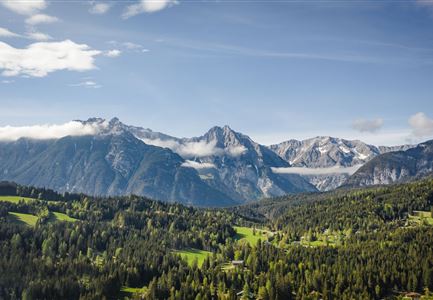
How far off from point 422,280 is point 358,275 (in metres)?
26.9

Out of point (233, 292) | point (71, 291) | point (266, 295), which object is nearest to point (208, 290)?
point (233, 292)

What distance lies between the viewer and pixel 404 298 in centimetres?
18038

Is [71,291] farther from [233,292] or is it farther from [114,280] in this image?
[233,292]

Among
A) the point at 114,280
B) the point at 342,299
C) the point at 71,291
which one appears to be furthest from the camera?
the point at 114,280

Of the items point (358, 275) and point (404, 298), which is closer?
point (404, 298)

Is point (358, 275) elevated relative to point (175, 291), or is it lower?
elevated

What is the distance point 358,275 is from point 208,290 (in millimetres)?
61320

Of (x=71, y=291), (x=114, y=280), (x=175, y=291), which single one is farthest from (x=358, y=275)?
(x=71, y=291)

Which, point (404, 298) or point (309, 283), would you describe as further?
point (309, 283)

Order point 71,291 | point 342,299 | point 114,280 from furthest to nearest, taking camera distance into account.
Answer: point 114,280 → point 71,291 → point 342,299

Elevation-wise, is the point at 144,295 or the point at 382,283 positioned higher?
the point at 382,283

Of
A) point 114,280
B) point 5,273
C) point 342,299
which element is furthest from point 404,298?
point 5,273

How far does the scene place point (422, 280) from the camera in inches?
7638

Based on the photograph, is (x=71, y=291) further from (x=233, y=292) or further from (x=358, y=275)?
(x=358, y=275)
